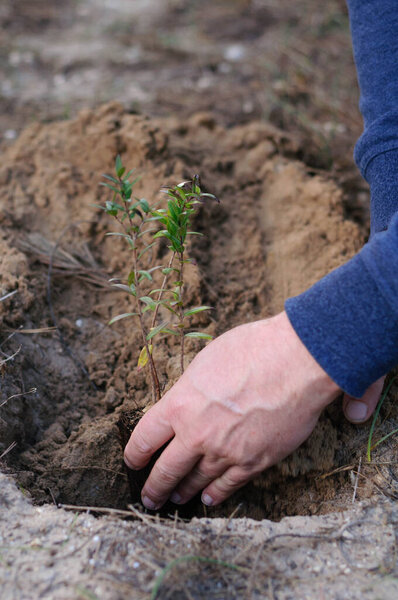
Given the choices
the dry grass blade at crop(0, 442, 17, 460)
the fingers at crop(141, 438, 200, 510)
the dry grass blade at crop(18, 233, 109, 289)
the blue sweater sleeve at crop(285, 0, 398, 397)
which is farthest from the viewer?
the dry grass blade at crop(18, 233, 109, 289)

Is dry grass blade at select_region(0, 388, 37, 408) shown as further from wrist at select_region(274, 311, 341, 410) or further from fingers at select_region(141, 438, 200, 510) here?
wrist at select_region(274, 311, 341, 410)

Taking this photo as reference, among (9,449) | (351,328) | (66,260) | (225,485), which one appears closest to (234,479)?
(225,485)

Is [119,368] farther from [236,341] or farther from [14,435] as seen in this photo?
[236,341]

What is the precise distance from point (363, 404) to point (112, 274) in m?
1.35

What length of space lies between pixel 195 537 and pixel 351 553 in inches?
18.4

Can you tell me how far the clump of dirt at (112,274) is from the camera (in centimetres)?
202

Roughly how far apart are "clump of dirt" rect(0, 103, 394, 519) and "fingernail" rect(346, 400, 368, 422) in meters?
0.09

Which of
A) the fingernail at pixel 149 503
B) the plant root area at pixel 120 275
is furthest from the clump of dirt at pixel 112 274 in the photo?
the fingernail at pixel 149 503

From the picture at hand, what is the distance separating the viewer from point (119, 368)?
2.35 m

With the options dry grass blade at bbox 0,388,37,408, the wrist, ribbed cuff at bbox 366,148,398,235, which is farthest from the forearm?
dry grass blade at bbox 0,388,37,408

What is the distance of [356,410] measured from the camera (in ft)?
6.37

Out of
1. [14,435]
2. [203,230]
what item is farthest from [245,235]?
[14,435]

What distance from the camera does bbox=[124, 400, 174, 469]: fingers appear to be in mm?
1821

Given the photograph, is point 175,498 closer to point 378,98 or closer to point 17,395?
point 17,395
